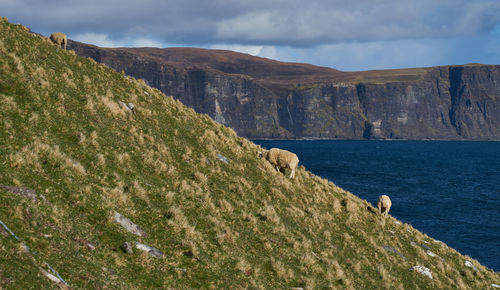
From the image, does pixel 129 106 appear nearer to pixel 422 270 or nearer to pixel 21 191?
pixel 21 191

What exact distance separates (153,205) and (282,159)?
1481 centimetres

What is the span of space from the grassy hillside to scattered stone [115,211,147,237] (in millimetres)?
268

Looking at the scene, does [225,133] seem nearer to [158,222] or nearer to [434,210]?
[158,222]

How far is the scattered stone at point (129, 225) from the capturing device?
1435cm

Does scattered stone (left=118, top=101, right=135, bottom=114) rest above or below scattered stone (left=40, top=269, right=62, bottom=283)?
above

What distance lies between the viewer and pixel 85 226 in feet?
43.0

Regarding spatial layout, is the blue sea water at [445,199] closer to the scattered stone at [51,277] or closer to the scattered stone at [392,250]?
the scattered stone at [392,250]

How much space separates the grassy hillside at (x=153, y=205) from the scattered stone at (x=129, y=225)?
27 cm

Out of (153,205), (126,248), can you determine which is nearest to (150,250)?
(126,248)

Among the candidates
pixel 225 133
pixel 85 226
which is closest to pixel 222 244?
pixel 85 226

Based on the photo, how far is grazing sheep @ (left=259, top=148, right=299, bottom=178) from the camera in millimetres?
30203

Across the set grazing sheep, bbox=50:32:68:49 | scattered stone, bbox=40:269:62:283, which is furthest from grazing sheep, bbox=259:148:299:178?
scattered stone, bbox=40:269:62:283

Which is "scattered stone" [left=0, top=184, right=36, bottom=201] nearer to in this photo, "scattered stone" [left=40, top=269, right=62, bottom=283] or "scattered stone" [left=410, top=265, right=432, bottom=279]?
"scattered stone" [left=40, top=269, right=62, bottom=283]

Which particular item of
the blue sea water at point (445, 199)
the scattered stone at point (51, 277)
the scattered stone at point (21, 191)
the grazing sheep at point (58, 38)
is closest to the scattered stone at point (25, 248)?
the scattered stone at point (51, 277)
